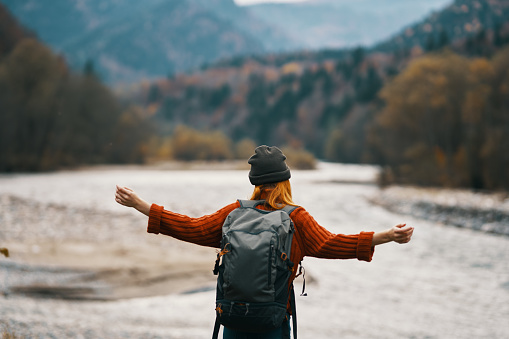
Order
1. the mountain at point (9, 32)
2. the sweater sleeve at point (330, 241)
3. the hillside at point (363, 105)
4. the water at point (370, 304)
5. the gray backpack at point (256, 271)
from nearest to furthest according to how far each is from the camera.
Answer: the gray backpack at point (256, 271) → the sweater sleeve at point (330, 241) → the water at point (370, 304) → the hillside at point (363, 105) → the mountain at point (9, 32)

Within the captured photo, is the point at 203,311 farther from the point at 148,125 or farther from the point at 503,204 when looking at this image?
the point at 148,125

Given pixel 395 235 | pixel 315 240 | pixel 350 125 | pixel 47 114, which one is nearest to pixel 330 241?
pixel 315 240

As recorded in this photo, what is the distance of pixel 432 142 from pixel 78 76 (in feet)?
145

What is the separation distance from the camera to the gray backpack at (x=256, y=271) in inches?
128

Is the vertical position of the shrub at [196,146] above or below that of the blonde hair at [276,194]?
below

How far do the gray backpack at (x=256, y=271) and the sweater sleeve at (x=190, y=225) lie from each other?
221 mm

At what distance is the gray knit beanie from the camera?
11.4 ft

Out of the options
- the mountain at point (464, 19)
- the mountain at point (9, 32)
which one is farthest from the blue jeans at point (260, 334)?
the mountain at point (464, 19)

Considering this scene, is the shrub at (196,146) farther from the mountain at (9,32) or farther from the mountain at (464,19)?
the mountain at (464,19)

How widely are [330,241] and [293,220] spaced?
242 mm

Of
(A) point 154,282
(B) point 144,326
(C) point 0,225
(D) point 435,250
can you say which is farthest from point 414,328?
(C) point 0,225

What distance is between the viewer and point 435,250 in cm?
2131

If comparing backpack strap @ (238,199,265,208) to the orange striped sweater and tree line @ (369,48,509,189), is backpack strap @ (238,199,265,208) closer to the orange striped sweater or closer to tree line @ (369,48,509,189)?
the orange striped sweater

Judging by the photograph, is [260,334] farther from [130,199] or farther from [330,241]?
[130,199]
